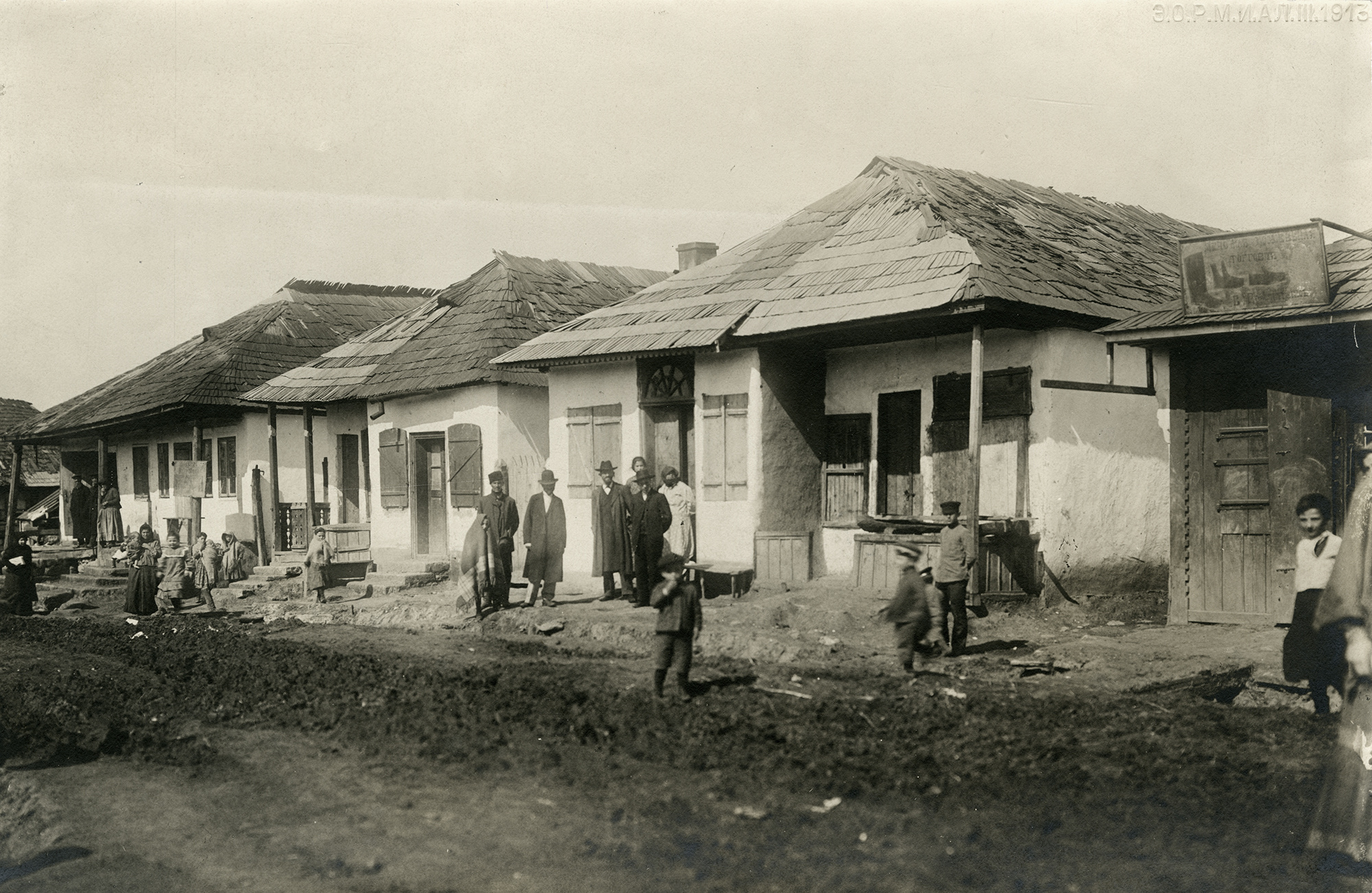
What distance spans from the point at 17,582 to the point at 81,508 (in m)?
13.6

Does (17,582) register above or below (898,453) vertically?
below

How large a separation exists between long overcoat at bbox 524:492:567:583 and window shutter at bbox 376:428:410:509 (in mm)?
6239

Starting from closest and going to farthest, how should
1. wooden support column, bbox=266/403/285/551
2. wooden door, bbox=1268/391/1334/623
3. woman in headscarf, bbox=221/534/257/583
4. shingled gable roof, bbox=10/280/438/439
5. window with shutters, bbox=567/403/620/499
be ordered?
wooden door, bbox=1268/391/1334/623 → window with shutters, bbox=567/403/620/499 → woman in headscarf, bbox=221/534/257/583 → wooden support column, bbox=266/403/285/551 → shingled gable roof, bbox=10/280/438/439

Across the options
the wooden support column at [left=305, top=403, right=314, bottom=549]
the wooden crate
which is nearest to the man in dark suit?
the wooden crate

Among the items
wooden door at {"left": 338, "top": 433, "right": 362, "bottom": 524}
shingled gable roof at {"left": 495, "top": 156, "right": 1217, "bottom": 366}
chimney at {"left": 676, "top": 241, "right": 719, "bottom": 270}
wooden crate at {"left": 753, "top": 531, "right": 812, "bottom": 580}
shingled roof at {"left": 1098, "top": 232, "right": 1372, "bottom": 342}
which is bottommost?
wooden crate at {"left": 753, "top": 531, "right": 812, "bottom": 580}

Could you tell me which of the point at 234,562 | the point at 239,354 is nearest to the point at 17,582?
the point at 234,562

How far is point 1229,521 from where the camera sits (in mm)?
10680

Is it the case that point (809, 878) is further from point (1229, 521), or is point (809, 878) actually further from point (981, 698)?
point (1229, 521)

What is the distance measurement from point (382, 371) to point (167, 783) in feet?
44.7

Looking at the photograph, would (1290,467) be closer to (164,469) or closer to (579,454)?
(579,454)

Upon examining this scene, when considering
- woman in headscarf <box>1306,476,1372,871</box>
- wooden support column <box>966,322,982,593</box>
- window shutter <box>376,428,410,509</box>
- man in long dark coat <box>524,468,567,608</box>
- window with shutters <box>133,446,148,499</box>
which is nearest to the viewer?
woman in headscarf <box>1306,476,1372,871</box>

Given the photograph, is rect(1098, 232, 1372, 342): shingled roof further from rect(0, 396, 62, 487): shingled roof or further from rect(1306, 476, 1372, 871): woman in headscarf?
rect(0, 396, 62, 487): shingled roof

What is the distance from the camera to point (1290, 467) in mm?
10062

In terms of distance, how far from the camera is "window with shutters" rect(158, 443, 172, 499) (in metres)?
26.5
